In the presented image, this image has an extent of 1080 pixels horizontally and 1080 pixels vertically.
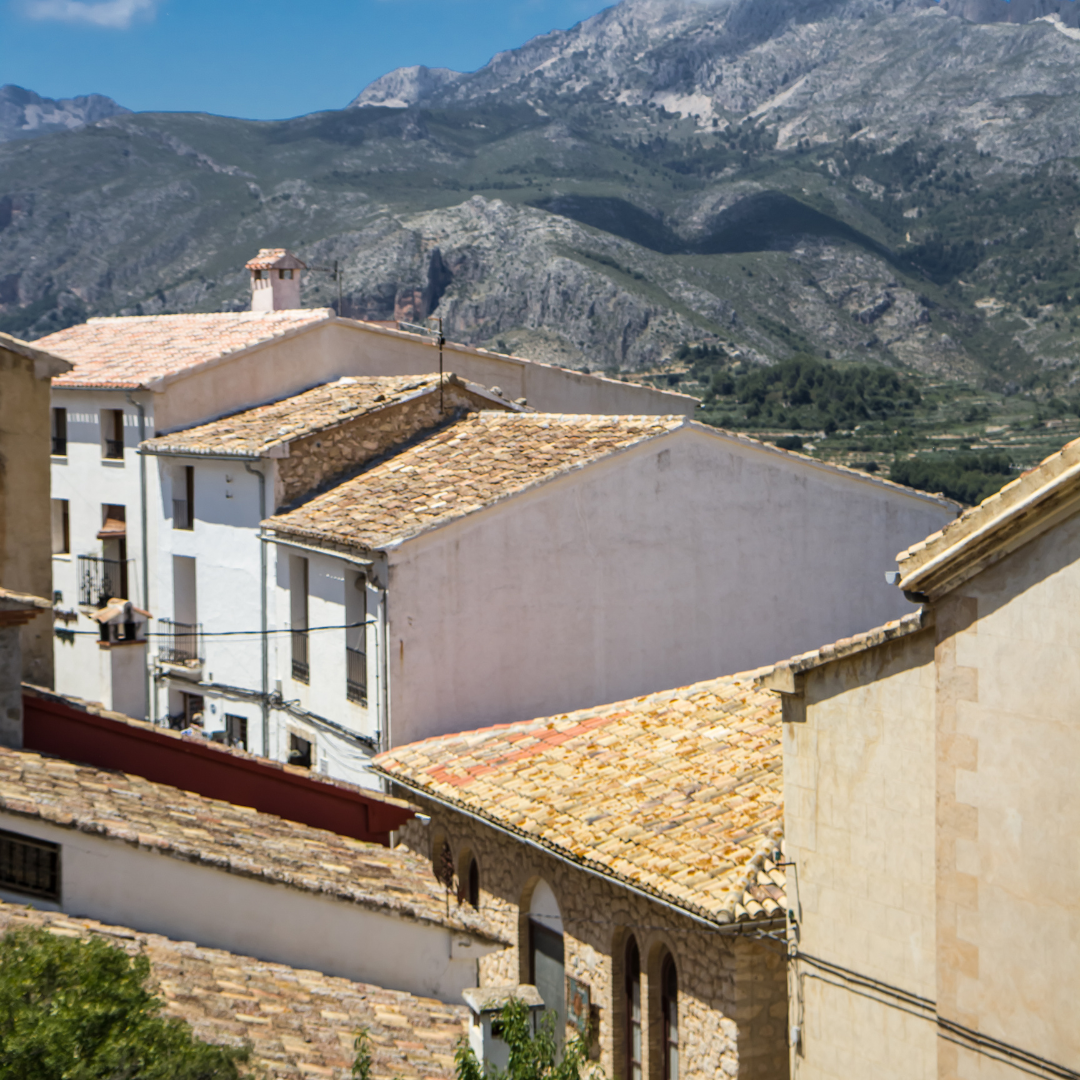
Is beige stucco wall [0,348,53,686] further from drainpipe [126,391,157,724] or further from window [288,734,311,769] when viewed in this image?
drainpipe [126,391,157,724]

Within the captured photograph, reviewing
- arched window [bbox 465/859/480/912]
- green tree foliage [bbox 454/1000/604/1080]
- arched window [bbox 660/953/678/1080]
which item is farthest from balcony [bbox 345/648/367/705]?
green tree foliage [bbox 454/1000/604/1080]

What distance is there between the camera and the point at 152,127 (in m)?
199

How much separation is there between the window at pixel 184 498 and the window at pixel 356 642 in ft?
20.3

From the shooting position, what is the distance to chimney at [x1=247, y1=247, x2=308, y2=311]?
106 feet

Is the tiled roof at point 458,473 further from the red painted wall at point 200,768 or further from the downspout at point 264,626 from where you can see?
the red painted wall at point 200,768

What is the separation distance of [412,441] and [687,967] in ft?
41.6

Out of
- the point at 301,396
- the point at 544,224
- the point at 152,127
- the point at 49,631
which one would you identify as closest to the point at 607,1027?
the point at 49,631

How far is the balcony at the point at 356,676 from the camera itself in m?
19.4

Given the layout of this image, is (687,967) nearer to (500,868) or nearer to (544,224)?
(500,868)

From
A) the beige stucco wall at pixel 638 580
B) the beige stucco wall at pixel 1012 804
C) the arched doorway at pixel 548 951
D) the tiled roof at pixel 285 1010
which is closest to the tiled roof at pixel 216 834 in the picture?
the tiled roof at pixel 285 1010

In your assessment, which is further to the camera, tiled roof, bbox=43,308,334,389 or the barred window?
tiled roof, bbox=43,308,334,389

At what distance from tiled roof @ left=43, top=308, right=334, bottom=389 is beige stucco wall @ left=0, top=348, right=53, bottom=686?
9036 millimetres

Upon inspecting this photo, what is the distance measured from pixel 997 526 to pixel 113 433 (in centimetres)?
2155

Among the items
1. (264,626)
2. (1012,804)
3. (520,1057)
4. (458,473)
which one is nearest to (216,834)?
(520,1057)
